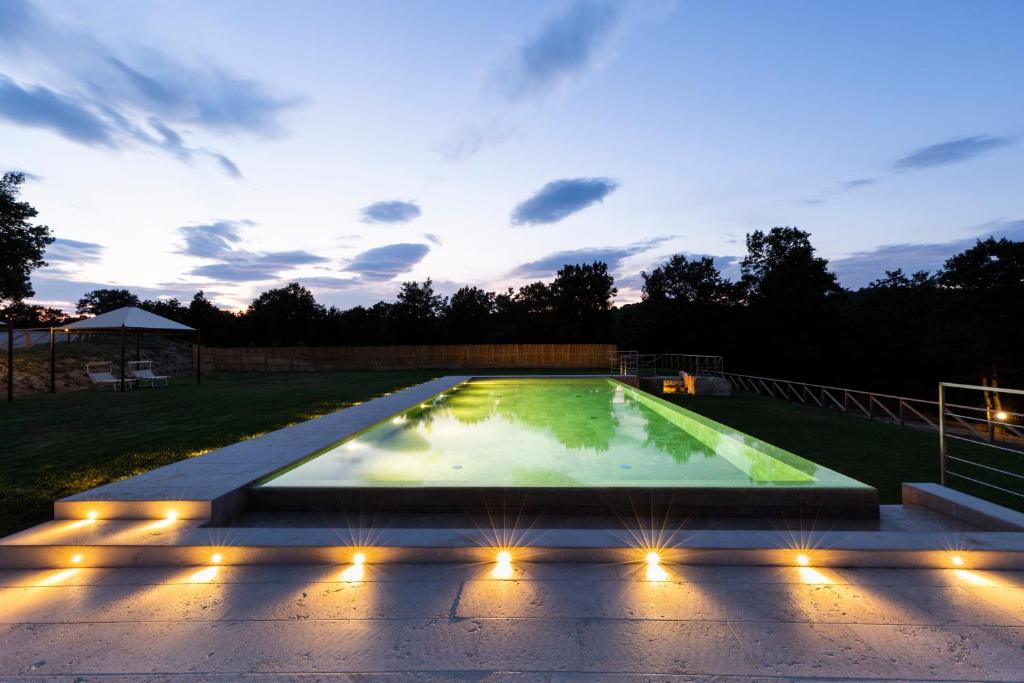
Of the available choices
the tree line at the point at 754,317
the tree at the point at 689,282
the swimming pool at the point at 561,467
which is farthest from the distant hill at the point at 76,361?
the tree at the point at 689,282

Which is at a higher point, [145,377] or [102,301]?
[102,301]

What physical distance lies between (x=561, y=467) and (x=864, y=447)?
4.72m

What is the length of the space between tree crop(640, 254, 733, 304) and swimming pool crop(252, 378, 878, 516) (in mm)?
26984

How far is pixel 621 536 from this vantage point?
2.70 metres

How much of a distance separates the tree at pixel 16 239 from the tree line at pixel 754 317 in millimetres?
10324

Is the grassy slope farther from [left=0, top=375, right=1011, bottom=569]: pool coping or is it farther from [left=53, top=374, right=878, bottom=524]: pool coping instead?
[left=0, top=375, right=1011, bottom=569]: pool coping

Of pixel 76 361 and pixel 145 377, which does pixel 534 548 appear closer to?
pixel 145 377

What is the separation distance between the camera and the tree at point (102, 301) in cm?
5493

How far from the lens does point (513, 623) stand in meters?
1.98

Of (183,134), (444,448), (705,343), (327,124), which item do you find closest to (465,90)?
(327,124)

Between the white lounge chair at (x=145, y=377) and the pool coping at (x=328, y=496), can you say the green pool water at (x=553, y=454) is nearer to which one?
the pool coping at (x=328, y=496)

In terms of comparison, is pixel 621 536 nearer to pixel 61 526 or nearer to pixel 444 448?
pixel 61 526

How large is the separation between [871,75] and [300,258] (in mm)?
35923

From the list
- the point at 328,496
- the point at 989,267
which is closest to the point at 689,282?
the point at 989,267
